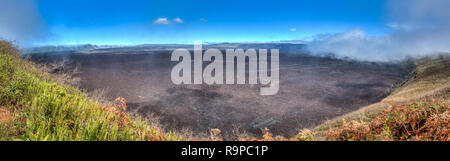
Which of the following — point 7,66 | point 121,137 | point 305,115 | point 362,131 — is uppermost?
point 7,66

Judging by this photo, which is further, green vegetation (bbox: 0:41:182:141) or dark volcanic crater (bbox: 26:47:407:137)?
dark volcanic crater (bbox: 26:47:407:137)

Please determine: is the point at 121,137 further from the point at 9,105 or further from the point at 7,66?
the point at 7,66

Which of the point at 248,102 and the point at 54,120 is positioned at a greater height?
the point at 54,120

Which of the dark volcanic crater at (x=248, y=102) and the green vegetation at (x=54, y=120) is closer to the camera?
the green vegetation at (x=54, y=120)

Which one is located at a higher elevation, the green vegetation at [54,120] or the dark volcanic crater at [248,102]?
the green vegetation at [54,120]

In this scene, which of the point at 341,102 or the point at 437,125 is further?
the point at 341,102

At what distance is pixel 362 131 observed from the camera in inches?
137

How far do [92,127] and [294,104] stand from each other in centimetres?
1982

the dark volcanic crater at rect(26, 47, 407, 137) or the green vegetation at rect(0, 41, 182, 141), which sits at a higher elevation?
the green vegetation at rect(0, 41, 182, 141)

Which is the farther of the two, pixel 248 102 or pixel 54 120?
pixel 248 102
